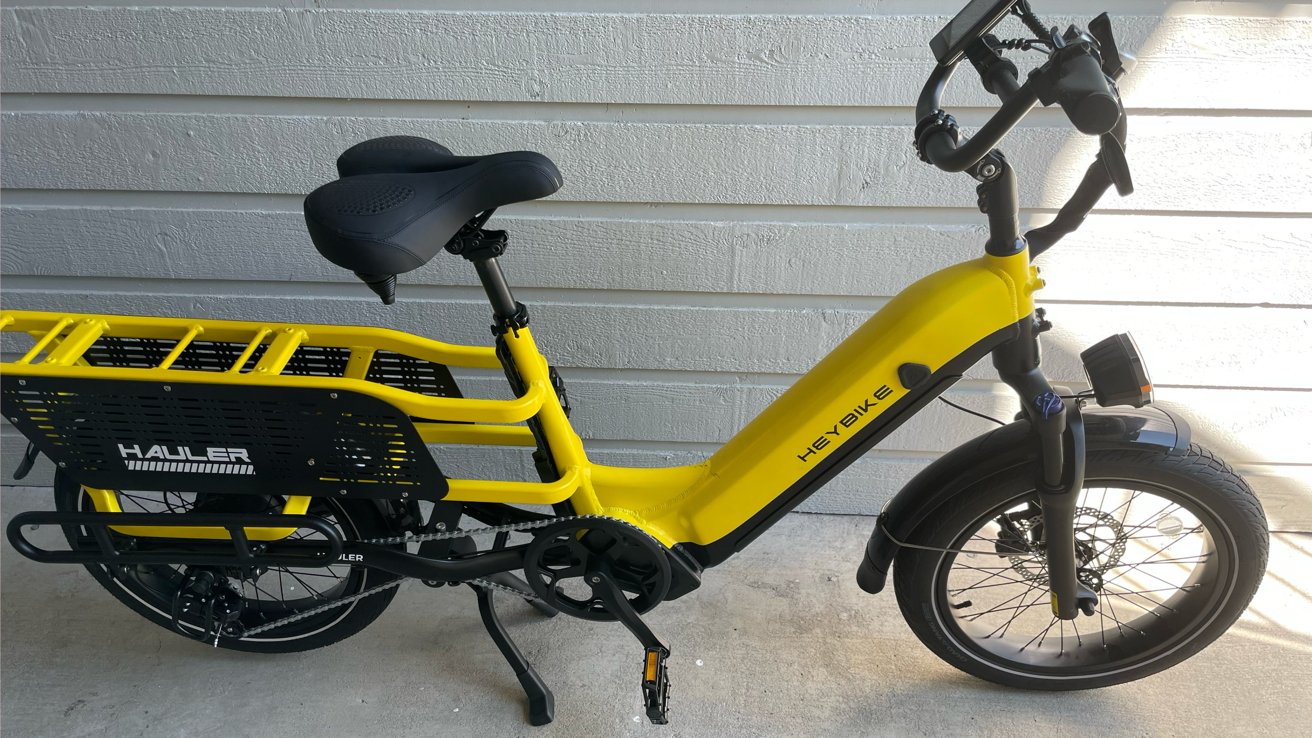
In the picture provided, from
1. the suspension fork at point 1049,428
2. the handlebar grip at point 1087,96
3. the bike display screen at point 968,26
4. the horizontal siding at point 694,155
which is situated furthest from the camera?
the horizontal siding at point 694,155

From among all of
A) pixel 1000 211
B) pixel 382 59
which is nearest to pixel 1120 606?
pixel 1000 211

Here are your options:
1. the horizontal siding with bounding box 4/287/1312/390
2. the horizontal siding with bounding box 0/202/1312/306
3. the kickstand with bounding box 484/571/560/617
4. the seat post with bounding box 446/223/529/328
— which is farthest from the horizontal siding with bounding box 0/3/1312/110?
the kickstand with bounding box 484/571/560/617

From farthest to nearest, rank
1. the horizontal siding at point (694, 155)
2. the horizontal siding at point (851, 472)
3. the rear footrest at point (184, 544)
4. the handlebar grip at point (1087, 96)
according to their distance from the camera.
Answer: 1. the horizontal siding at point (851, 472)
2. the horizontal siding at point (694, 155)
3. the rear footrest at point (184, 544)
4. the handlebar grip at point (1087, 96)

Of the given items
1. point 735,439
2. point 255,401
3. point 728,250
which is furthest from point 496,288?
point 728,250

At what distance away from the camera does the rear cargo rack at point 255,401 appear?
1327 millimetres

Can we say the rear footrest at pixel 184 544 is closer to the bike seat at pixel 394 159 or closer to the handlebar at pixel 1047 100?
the bike seat at pixel 394 159

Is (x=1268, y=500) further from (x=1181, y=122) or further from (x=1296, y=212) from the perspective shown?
(x=1181, y=122)

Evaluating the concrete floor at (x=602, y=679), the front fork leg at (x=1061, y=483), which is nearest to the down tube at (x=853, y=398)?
the front fork leg at (x=1061, y=483)

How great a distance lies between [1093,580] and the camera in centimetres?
174

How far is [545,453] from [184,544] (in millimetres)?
719

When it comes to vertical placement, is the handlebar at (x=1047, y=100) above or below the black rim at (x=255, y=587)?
above

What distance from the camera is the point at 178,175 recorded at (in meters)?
1.97

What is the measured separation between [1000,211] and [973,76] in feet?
2.35

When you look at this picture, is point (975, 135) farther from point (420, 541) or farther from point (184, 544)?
point (184, 544)
